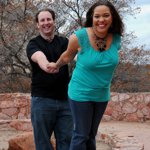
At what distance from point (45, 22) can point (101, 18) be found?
69 centimetres

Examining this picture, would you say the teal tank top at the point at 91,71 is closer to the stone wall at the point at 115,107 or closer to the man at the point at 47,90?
the man at the point at 47,90

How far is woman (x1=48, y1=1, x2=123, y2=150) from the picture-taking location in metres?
2.63

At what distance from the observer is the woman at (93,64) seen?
104 inches

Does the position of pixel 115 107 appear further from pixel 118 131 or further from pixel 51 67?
pixel 51 67

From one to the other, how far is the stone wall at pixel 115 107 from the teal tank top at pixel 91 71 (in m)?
6.97

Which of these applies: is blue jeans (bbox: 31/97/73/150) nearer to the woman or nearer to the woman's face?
the woman

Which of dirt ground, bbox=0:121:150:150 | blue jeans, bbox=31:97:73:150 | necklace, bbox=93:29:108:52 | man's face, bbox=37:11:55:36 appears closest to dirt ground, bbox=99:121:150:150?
dirt ground, bbox=0:121:150:150

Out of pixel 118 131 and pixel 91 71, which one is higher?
pixel 91 71

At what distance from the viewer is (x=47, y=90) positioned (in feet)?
10.6

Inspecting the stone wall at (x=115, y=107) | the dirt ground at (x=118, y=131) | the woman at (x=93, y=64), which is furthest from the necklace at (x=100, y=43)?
the stone wall at (x=115, y=107)

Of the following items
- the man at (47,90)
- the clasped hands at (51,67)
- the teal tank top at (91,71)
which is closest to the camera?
the teal tank top at (91,71)

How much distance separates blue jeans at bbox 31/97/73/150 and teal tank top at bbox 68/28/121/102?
0.57 meters

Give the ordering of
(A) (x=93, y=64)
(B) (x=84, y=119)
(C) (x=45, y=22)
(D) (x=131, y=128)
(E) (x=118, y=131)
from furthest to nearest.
Answer: (D) (x=131, y=128)
(E) (x=118, y=131)
(C) (x=45, y=22)
(B) (x=84, y=119)
(A) (x=93, y=64)

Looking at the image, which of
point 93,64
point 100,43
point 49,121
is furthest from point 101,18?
point 49,121
